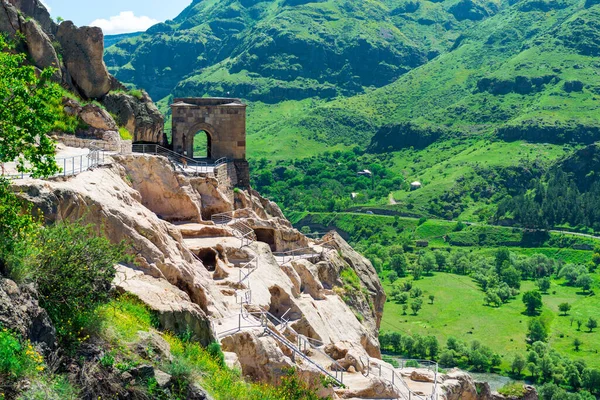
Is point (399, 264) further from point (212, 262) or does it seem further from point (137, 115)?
point (212, 262)

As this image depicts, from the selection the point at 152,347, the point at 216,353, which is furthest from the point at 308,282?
the point at 152,347

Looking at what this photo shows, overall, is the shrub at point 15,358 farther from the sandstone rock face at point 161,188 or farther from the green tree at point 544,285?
the green tree at point 544,285

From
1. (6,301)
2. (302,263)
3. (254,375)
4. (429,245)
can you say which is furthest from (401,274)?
(6,301)

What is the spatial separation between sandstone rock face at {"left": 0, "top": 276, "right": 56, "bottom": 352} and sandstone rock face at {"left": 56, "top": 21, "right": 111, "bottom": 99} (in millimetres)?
30656

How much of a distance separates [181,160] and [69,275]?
A: 30.4 meters

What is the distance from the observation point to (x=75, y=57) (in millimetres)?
47969

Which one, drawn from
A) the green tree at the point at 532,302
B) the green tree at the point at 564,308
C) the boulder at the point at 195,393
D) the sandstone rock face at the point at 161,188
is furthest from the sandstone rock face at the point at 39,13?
the green tree at the point at 564,308

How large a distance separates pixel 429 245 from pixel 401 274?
923 inches

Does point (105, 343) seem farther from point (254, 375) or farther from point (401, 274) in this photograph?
point (401, 274)

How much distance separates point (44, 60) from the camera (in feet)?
147

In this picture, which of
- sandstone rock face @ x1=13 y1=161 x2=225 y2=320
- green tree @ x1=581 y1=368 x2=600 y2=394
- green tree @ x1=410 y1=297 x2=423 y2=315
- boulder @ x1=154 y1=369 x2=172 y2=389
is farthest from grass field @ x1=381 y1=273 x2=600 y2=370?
boulder @ x1=154 y1=369 x2=172 y2=389

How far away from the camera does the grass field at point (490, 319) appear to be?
382ft

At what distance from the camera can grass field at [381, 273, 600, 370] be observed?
117 metres

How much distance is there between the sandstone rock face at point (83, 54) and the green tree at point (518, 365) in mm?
67961
